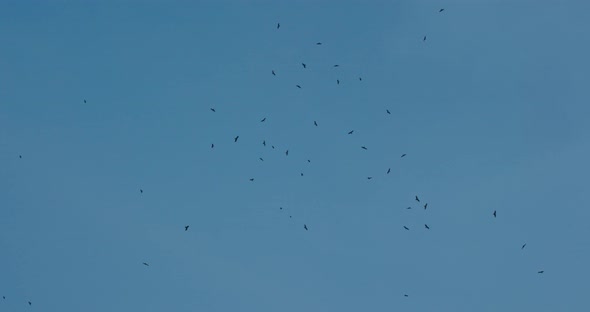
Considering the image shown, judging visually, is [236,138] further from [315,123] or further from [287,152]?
[315,123]

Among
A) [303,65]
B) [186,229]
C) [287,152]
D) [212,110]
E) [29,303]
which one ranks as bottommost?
[29,303]

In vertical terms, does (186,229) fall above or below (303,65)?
below

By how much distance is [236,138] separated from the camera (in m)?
28.8

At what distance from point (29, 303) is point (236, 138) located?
24.2 meters

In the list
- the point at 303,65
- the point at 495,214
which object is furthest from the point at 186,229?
the point at 495,214

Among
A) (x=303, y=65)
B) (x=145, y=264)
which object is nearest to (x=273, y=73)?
(x=303, y=65)

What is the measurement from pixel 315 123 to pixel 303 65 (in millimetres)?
5461

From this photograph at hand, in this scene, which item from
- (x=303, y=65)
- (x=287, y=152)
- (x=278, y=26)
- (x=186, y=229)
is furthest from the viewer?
(x=186, y=229)

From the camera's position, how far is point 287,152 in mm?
28953

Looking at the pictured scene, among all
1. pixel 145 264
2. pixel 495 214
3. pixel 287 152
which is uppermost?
pixel 287 152

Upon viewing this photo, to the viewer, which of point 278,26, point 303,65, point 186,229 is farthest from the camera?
point 186,229

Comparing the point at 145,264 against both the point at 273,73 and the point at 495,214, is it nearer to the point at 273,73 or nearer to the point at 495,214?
the point at 273,73

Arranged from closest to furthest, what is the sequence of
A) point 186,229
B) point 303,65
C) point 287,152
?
1. point 303,65
2. point 287,152
3. point 186,229

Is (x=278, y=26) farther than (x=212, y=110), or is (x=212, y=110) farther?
(x=212, y=110)
